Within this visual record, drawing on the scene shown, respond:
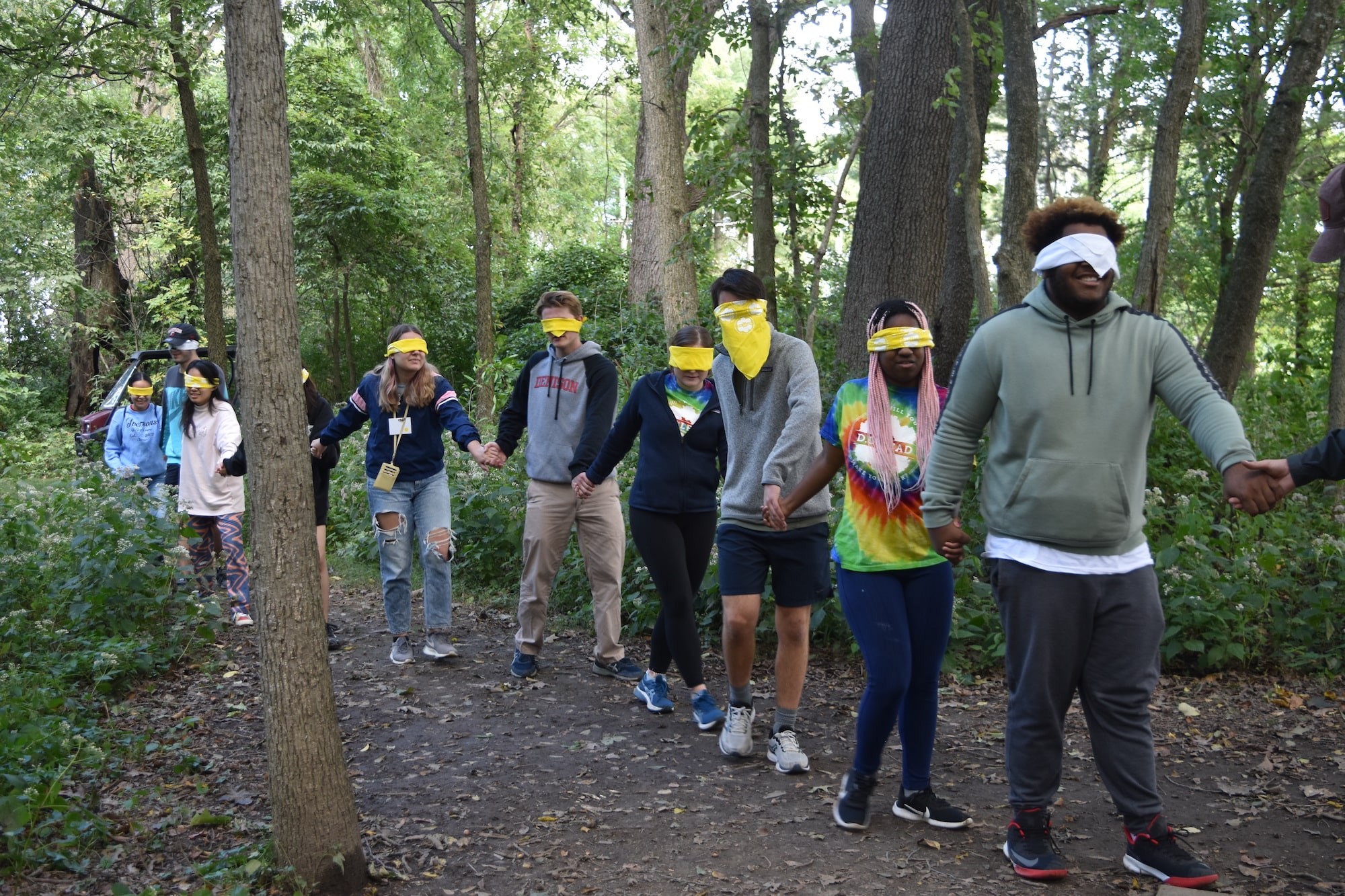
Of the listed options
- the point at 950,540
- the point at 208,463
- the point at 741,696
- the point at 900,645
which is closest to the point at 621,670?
the point at 741,696

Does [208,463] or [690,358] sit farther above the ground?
[690,358]

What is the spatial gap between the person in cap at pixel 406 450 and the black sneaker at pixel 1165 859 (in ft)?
14.2

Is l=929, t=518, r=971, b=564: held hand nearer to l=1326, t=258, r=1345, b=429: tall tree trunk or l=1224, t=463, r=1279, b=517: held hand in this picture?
l=1224, t=463, r=1279, b=517: held hand

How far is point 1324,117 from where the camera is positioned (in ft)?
71.5

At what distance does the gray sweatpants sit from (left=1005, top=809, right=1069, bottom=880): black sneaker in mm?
178

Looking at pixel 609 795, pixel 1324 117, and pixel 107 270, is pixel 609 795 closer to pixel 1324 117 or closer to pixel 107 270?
pixel 1324 117

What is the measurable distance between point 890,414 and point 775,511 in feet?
2.31

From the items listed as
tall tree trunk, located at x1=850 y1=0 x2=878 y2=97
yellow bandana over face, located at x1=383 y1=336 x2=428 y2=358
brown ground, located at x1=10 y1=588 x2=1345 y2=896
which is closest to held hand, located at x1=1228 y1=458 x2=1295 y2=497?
brown ground, located at x1=10 y1=588 x2=1345 y2=896

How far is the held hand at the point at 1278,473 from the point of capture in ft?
11.0

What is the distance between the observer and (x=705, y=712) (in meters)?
6.00

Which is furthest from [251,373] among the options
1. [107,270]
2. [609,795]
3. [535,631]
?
[107,270]

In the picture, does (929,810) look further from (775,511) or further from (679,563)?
(679,563)

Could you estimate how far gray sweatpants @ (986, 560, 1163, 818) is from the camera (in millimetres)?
3684

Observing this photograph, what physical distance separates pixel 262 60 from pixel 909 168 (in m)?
6.79
